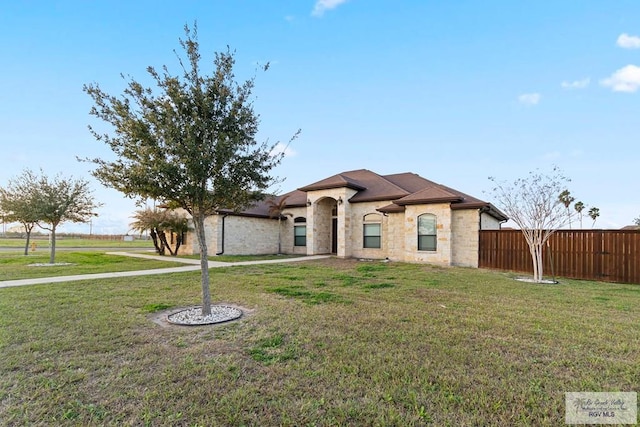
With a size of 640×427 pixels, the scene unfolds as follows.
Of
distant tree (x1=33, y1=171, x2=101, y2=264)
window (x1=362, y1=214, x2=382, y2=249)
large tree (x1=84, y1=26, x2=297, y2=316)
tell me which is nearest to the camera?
large tree (x1=84, y1=26, x2=297, y2=316)

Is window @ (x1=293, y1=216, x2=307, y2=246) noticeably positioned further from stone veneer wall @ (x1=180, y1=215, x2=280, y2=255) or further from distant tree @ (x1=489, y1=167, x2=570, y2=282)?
distant tree @ (x1=489, y1=167, x2=570, y2=282)

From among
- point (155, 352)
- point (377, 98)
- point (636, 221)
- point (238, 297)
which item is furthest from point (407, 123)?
point (636, 221)

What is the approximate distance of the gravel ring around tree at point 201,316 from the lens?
528 cm

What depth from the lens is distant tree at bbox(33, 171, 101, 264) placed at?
13.8 m

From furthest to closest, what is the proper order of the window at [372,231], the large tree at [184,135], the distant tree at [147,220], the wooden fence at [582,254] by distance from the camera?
1. the distant tree at [147,220]
2. the window at [372,231]
3. the wooden fence at [582,254]
4. the large tree at [184,135]

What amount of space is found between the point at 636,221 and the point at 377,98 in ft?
129

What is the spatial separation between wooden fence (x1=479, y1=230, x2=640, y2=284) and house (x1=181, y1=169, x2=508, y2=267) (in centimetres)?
134

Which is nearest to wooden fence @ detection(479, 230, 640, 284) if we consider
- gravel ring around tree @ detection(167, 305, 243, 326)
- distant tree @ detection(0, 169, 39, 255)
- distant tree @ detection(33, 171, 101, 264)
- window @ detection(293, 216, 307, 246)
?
window @ detection(293, 216, 307, 246)

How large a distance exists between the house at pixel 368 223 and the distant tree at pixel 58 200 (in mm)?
6472

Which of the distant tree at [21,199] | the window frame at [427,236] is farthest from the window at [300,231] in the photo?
the distant tree at [21,199]

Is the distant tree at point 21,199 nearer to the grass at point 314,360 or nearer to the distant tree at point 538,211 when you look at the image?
the grass at point 314,360

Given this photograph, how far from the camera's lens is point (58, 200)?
14.1 m

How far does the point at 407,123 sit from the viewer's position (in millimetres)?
16609
